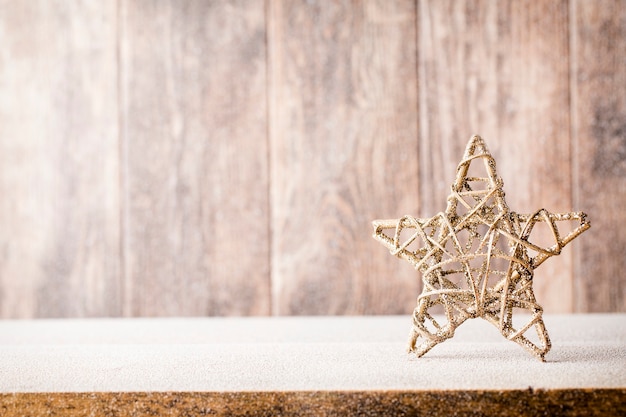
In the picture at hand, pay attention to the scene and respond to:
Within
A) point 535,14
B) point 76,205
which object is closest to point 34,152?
point 76,205

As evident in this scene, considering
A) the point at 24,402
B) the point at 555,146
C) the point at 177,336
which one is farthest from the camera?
the point at 555,146

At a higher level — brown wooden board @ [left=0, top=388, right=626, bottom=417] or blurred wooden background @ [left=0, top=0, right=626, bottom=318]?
blurred wooden background @ [left=0, top=0, right=626, bottom=318]

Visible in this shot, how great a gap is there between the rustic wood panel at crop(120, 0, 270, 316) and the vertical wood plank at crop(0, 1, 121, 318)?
0.03m

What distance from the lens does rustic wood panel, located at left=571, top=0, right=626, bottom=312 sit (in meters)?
0.84

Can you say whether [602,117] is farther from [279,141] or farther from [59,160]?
[59,160]

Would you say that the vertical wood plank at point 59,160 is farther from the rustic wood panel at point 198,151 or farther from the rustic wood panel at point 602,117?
the rustic wood panel at point 602,117

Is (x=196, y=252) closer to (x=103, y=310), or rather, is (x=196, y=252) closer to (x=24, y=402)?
(x=103, y=310)

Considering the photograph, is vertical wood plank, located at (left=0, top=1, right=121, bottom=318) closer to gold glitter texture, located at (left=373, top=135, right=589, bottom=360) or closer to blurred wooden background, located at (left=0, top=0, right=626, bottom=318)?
blurred wooden background, located at (left=0, top=0, right=626, bottom=318)

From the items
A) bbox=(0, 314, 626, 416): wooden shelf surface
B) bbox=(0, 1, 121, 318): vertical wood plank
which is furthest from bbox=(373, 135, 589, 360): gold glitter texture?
bbox=(0, 1, 121, 318): vertical wood plank

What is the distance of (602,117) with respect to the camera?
0.84 meters

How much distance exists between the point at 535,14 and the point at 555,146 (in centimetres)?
18

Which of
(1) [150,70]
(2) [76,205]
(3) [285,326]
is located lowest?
(3) [285,326]

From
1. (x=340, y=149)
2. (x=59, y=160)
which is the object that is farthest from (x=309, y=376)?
(x=59, y=160)

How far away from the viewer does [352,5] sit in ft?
2.80
